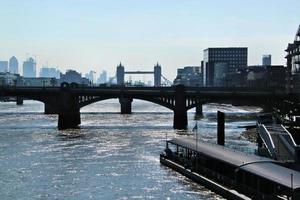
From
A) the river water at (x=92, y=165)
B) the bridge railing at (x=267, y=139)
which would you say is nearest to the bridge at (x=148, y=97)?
the river water at (x=92, y=165)

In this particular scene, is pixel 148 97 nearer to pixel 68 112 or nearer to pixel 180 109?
pixel 180 109

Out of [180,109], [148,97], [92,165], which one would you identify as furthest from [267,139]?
[148,97]

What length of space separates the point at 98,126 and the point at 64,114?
11.3 meters

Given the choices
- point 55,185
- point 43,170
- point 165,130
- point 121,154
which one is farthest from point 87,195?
point 165,130

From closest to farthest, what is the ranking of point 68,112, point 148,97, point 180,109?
point 180,109
point 68,112
point 148,97

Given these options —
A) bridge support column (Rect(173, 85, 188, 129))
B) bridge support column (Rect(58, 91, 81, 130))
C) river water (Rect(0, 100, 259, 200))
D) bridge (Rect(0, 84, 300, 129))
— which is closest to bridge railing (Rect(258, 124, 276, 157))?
river water (Rect(0, 100, 259, 200))

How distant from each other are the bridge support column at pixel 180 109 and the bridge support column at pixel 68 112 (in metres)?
24.1

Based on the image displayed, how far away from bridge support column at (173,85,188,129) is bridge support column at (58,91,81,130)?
78.9 ft

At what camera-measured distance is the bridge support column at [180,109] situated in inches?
5531

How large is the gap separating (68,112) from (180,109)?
89.0ft

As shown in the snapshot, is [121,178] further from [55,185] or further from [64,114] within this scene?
[64,114]

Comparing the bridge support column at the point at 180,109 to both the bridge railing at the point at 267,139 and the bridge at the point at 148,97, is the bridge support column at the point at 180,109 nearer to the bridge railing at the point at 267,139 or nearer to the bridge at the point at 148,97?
the bridge at the point at 148,97

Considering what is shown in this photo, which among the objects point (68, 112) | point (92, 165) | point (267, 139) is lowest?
point (92, 165)

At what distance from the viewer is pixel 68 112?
149 m
